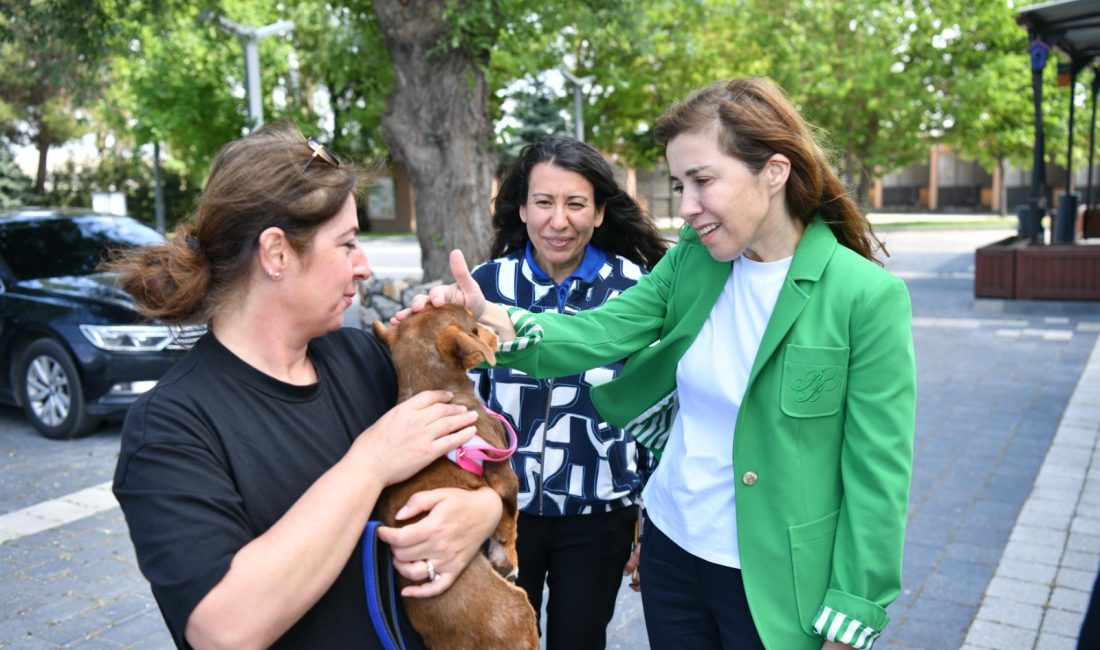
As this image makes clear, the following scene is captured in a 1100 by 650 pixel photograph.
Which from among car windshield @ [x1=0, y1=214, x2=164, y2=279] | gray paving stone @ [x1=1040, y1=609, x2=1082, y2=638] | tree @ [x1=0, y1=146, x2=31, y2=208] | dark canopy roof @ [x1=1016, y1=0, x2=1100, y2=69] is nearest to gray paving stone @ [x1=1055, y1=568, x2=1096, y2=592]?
gray paving stone @ [x1=1040, y1=609, x2=1082, y2=638]

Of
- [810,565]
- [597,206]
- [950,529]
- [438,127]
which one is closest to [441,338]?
[810,565]

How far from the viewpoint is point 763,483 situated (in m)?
2.28

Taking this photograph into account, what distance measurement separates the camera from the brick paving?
481 centimetres

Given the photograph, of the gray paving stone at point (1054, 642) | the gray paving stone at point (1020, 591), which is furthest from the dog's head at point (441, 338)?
the gray paving stone at point (1020, 591)

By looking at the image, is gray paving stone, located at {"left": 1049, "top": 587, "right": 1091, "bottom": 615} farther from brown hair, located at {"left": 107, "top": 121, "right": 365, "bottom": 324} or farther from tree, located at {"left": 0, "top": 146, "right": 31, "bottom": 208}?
tree, located at {"left": 0, "top": 146, "right": 31, "bottom": 208}

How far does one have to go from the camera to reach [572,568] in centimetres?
320

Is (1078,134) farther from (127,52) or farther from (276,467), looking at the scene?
(276,467)

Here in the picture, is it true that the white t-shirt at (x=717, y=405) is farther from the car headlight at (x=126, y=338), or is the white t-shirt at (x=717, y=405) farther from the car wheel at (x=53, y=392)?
the car wheel at (x=53, y=392)

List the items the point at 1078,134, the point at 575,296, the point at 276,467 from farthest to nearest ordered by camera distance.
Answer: the point at 1078,134
the point at 575,296
the point at 276,467

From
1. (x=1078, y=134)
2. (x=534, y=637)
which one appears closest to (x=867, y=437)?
(x=534, y=637)

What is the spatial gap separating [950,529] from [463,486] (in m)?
5.14

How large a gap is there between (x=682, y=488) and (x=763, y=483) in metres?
0.28

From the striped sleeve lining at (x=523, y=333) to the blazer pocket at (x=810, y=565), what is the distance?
0.83m

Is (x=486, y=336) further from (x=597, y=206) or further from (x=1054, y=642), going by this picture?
(x=1054, y=642)
